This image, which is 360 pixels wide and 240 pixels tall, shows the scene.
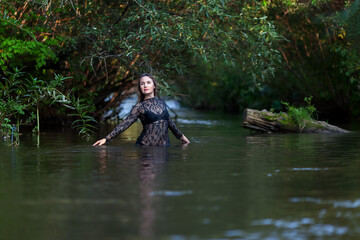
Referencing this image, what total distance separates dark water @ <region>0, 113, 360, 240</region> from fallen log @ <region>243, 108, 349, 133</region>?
18.7ft

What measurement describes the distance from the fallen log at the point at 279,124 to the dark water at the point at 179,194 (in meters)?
5.69

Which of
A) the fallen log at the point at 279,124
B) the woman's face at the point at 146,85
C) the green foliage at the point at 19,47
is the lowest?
the fallen log at the point at 279,124

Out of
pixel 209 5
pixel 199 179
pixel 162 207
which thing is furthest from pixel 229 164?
pixel 209 5

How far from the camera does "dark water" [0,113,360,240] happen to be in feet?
18.7

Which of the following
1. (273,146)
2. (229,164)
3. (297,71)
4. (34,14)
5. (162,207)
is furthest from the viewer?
(297,71)

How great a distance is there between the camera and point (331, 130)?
18.6 meters

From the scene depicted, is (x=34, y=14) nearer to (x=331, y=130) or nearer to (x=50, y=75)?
(x=50, y=75)

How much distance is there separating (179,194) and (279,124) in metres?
11.5

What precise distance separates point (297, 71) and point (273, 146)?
1629 centimetres

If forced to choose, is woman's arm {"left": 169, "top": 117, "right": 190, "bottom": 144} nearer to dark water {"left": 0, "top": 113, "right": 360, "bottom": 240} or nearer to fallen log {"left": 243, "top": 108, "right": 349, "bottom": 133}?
dark water {"left": 0, "top": 113, "right": 360, "bottom": 240}

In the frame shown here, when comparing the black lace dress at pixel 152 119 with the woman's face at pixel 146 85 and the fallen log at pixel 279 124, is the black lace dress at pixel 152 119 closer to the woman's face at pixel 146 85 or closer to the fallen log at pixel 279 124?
the woman's face at pixel 146 85

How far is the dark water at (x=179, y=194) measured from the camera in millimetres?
5711

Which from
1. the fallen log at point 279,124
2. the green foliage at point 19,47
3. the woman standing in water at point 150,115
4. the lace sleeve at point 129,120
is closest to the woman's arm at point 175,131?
the woman standing in water at point 150,115

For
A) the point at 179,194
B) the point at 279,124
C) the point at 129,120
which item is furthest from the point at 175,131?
the point at 179,194
